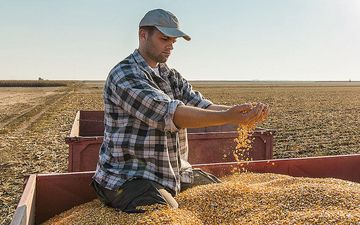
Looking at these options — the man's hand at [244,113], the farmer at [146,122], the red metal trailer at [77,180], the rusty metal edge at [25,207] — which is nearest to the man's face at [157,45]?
the farmer at [146,122]

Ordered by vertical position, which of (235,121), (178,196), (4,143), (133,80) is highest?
(133,80)

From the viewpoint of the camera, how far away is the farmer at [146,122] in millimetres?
3320

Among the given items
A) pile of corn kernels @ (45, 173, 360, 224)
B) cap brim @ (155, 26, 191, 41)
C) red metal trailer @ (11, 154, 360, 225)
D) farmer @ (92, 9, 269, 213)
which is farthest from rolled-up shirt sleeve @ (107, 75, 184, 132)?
red metal trailer @ (11, 154, 360, 225)

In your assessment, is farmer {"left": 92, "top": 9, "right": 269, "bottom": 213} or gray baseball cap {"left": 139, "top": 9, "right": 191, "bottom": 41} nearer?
farmer {"left": 92, "top": 9, "right": 269, "bottom": 213}

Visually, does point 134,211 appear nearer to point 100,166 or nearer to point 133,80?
point 100,166

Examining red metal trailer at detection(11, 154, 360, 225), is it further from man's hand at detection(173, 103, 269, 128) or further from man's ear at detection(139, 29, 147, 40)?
man's ear at detection(139, 29, 147, 40)

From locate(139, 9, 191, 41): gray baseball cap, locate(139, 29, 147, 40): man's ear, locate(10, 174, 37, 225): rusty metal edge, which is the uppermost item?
locate(139, 9, 191, 41): gray baseball cap

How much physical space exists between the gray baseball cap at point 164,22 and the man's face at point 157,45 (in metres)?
0.07

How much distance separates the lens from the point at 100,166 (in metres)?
3.79

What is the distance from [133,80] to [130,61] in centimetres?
29

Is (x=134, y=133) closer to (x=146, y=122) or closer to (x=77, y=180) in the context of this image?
(x=146, y=122)

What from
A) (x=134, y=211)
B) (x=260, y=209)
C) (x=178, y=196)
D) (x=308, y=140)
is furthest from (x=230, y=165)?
(x=308, y=140)

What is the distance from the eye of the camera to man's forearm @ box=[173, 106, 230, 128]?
3.28 meters

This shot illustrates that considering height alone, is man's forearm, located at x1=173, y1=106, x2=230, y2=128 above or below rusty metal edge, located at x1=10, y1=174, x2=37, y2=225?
above
